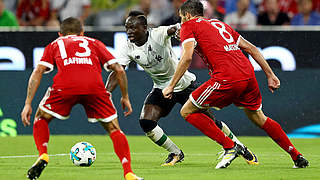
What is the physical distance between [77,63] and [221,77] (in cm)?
196

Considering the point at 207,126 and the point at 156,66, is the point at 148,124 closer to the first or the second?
the point at 156,66

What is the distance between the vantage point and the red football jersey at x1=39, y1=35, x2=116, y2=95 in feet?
25.8

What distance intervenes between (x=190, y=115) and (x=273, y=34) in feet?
20.3

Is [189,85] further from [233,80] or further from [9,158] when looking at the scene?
[9,158]

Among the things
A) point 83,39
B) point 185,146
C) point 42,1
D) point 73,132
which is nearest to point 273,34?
point 185,146

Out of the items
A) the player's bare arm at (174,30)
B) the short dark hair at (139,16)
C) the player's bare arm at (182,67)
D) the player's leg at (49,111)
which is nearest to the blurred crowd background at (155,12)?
the player's bare arm at (174,30)

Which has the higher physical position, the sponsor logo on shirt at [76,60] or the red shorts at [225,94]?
the sponsor logo on shirt at [76,60]

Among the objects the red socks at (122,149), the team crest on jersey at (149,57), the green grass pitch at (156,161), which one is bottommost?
the green grass pitch at (156,161)

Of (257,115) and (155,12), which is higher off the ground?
(257,115)

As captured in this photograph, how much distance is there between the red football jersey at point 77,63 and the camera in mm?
7855

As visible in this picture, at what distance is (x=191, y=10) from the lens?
911 cm

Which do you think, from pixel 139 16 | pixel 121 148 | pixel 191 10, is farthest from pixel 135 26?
pixel 121 148

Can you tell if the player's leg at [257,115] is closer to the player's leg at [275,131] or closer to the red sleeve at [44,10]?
the player's leg at [275,131]

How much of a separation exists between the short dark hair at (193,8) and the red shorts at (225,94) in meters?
0.88
